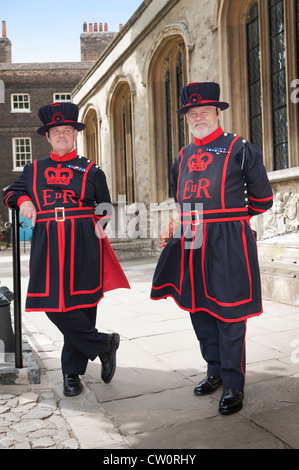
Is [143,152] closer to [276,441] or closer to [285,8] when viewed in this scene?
[285,8]

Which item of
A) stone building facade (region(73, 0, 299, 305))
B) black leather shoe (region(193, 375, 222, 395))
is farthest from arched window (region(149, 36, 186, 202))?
black leather shoe (region(193, 375, 222, 395))

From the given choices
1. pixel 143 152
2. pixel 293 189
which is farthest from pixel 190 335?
pixel 143 152

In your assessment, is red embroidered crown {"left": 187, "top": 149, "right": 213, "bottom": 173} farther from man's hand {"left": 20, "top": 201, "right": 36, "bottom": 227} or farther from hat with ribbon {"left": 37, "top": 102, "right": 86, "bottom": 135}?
man's hand {"left": 20, "top": 201, "right": 36, "bottom": 227}

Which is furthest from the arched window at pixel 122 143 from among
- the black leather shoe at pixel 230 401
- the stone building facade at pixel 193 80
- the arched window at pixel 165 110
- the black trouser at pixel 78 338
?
the black leather shoe at pixel 230 401

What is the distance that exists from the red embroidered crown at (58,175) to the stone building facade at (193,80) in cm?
324

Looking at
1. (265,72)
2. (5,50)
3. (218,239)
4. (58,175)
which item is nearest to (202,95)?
(218,239)

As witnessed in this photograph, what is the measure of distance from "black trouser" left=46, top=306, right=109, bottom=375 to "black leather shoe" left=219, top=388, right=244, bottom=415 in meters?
0.90

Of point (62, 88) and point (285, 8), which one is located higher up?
point (62, 88)

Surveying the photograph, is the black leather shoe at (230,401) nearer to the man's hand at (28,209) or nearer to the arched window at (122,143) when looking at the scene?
the man's hand at (28,209)

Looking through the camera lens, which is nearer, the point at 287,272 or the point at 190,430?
the point at 190,430

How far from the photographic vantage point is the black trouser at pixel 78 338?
322 cm

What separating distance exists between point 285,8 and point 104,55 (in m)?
10.00

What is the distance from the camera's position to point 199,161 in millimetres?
3062

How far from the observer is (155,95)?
43.8 ft
